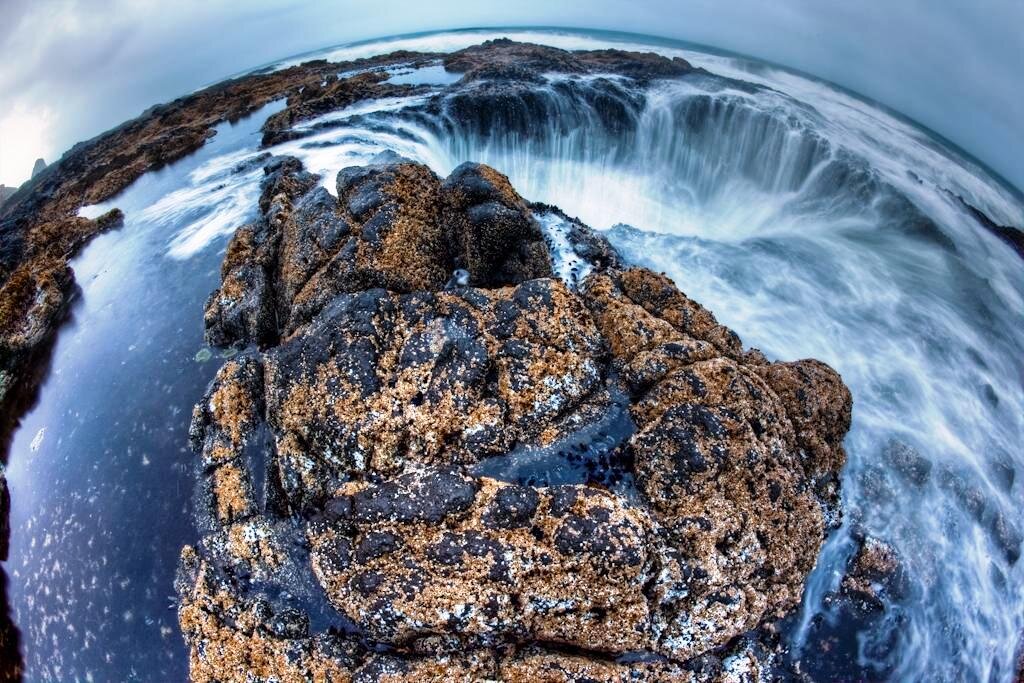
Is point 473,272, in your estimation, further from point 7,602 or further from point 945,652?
point 945,652

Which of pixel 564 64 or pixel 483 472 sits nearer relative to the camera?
pixel 483 472

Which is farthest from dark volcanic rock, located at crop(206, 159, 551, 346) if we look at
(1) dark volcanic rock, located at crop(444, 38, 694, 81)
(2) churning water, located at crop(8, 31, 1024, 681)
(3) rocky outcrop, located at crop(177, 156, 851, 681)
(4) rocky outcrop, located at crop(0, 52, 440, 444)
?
(1) dark volcanic rock, located at crop(444, 38, 694, 81)

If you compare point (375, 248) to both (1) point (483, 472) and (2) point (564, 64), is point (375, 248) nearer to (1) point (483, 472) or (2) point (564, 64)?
(1) point (483, 472)

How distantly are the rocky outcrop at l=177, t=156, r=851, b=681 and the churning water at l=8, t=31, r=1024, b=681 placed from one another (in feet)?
3.26

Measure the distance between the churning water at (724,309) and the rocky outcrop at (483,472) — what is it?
99 centimetres

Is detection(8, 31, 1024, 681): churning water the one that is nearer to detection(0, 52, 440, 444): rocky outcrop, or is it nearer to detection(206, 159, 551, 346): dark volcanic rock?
detection(0, 52, 440, 444): rocky outcrop

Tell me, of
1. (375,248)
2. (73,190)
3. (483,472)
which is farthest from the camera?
(73,190)

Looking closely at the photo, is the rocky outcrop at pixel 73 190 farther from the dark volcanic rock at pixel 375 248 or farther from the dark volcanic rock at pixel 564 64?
the dark volcanic rock at pixel 564 64

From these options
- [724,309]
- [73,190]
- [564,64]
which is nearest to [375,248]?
[724,309]

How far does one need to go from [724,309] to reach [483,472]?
8.35 metres

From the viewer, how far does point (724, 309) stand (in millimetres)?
12164

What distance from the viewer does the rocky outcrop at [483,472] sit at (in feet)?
17.4

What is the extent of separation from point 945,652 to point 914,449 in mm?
3413

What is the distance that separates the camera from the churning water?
21.7 ft
